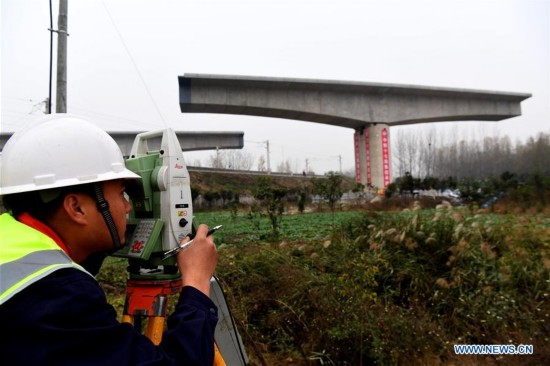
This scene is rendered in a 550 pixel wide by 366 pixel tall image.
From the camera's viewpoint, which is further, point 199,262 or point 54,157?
point 199,262

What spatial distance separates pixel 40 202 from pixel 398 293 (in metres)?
3.51

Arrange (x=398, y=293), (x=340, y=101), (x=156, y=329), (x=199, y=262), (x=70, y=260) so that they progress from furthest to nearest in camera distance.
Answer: (x=340, y=101)
(x=398, y=293)
(x=156, y=329)
(x=199, y=262)
(x=70, y=260)

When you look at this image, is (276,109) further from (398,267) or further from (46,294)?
(46,294)

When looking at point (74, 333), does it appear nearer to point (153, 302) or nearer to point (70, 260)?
point (70, 260)

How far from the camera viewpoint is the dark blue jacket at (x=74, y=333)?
2.59 feet

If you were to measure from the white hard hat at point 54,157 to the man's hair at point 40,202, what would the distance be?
0.03m

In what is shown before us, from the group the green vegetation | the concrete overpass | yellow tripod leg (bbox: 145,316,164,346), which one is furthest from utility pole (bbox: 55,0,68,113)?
the concrete overpass

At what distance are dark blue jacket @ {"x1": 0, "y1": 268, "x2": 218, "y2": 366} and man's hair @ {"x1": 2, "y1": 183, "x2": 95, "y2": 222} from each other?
0.31 m

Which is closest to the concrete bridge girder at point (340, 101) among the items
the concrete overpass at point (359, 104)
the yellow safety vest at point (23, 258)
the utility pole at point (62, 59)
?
the concrete overpass at point (359, 104)

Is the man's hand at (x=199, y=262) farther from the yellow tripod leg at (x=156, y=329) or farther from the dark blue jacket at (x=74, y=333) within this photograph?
the yellow tripod leg at (x=156, y=329)

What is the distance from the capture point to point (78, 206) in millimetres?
1115

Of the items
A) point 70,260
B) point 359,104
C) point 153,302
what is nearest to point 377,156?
point 359,104

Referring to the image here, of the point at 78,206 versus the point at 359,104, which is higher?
the point at 359,104

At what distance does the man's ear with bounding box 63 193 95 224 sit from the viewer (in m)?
1.08
